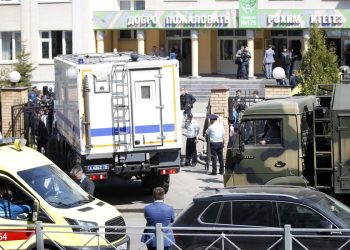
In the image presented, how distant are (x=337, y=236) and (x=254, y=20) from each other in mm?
29695

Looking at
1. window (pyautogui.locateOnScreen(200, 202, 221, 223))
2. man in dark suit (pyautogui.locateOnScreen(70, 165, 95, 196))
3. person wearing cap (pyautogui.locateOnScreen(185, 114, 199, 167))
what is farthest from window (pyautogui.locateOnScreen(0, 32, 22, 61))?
window (pyautogui.locateOnScreen(200, 202, 221, 223))

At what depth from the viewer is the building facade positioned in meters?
39.9

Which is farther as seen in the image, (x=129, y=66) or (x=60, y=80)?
(x=60, y=80)

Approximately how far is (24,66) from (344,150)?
24736 mm

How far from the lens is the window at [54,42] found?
42438 millimetres

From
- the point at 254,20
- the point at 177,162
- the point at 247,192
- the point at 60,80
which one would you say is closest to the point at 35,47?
the point at 254,20

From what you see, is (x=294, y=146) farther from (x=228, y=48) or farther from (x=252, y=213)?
(x=228, y=48)

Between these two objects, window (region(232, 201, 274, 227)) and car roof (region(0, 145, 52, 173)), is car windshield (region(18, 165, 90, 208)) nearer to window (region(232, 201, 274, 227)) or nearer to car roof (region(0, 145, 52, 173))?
car roof (region(0, 145, 52, 173))

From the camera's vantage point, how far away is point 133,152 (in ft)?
63.1

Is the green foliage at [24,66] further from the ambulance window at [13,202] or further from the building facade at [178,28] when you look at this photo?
the ambulance window at [13,202]

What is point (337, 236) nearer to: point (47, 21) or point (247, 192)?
point (247, 192)

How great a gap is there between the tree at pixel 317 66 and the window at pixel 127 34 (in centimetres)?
2167

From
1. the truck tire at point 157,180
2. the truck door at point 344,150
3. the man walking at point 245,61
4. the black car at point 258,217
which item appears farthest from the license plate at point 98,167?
the man walking at point 245,61

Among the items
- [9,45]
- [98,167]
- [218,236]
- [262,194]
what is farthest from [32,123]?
[9,45]
